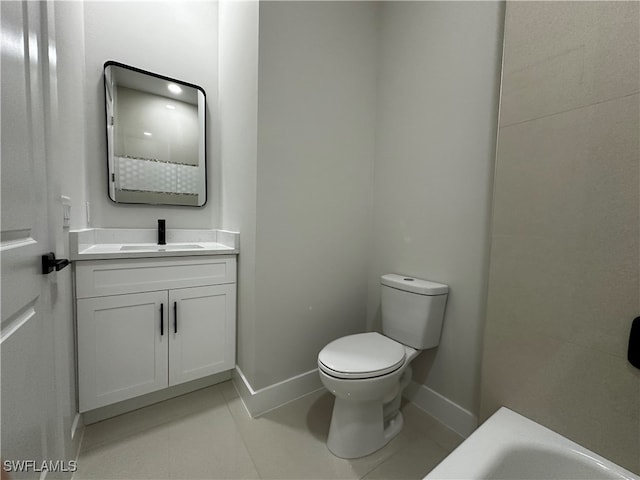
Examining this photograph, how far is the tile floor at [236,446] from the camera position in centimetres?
109

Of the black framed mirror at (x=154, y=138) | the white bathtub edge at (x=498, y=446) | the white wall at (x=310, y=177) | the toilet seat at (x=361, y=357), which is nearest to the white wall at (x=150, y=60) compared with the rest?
the black framed mirror at (x=154, y=138)

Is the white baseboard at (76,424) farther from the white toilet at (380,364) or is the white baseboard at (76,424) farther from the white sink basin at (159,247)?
the white toilet at (380,364)

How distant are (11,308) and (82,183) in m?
1.25

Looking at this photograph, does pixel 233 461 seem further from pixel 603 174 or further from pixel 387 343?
pixel 603 174

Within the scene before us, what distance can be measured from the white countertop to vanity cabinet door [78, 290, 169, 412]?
210 millimetres

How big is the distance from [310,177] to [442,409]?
1.42m

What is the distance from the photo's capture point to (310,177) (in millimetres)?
1497

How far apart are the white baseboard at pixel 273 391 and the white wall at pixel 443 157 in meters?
0.64

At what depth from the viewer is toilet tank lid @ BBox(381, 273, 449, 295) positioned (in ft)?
4.32

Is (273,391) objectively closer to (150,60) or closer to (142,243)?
(142,243)

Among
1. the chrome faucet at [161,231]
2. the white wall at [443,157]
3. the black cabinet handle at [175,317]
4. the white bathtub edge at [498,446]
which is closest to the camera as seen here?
the white bathtub edge at [498,446]

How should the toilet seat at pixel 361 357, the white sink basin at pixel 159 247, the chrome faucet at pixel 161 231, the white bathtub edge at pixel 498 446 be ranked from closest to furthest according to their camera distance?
the white bathtub edge at pixel 498 446, the toilet seat at pixel 361 357, the white sink basin at pixel 159 247, the chrome faucet at pixel 161 231

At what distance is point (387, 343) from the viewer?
132 cm

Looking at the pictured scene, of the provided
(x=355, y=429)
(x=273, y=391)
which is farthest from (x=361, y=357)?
(x=273, y=391)
